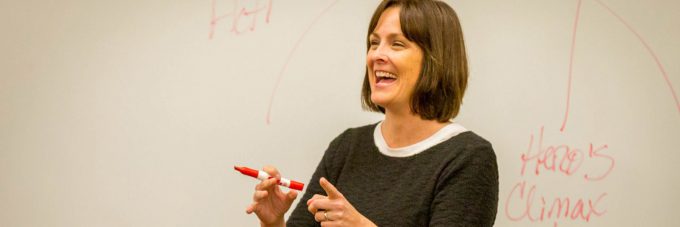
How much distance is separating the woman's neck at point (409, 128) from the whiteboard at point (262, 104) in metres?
0.25

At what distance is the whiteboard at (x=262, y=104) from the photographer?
4.00 ft

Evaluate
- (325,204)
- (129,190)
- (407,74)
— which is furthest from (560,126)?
(129,190)

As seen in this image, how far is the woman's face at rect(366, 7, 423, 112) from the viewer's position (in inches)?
40.9

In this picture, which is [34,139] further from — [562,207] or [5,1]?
[562,207]

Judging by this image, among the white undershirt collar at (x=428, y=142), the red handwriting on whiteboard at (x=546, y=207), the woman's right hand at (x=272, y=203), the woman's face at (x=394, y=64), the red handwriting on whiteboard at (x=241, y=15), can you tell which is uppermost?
the red handwriting on whiteboard at (x=241, y=15)

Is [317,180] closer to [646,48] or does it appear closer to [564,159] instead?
[564,159]

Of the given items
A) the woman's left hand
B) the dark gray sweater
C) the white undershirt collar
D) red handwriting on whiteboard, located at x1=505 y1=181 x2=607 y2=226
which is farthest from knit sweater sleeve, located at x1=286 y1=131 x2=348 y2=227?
red handwriting on whiteboard, located at x1=505 y1=181 x2=607 y2=226

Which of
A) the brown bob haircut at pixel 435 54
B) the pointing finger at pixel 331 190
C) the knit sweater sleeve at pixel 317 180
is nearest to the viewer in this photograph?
the pointing finger at pixel 331 190

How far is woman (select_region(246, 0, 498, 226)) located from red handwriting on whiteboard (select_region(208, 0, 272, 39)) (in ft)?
0.90

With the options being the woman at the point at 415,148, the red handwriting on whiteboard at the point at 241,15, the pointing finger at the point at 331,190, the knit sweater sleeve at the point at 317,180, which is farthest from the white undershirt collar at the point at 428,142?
the red handwriting on whiteboard at the point at 241,15

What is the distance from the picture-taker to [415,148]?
1.07m

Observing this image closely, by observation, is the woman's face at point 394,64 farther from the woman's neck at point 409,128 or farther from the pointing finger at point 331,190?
the pointing finger at point 331,190

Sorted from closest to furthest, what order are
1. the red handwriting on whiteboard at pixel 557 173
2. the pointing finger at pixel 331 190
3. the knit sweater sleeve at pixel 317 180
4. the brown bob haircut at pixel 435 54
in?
the pointing finger at pixel 331 190, the brown bob haircut at pixel 435 54, the knit sweater sleeve at pixel 317 180, the red handwriting on whiteboard at pixel 557 173

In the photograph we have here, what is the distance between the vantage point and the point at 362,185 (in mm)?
1094
